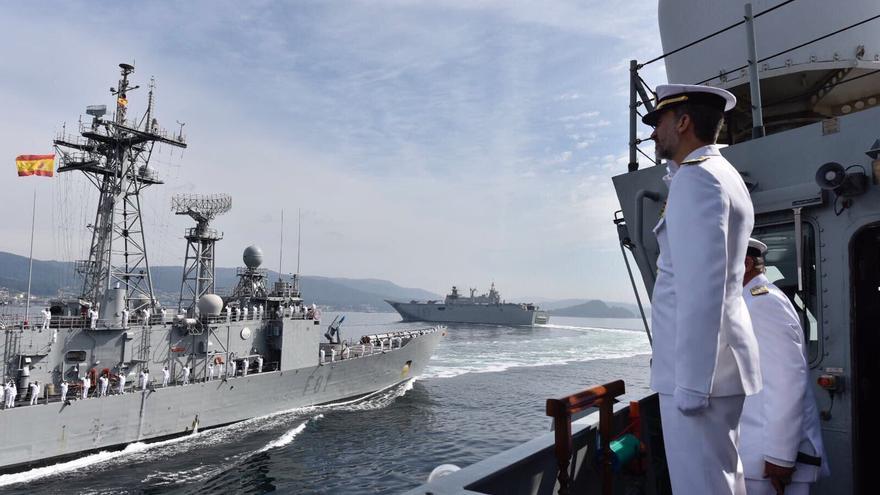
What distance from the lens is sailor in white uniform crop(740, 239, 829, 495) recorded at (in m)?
2.32

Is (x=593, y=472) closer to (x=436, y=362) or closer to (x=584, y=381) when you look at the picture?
(x=584, y=381)

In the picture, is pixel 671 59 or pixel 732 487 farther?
pixel 671 59

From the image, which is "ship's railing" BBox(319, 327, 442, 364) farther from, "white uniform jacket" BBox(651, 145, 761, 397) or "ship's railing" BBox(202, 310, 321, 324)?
"white uniform jacket" BBox(651, 145, 761, 397)

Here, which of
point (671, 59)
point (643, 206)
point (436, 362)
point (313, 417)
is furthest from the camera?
point (436, 362)

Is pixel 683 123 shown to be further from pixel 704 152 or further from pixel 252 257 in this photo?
pixel 252 257

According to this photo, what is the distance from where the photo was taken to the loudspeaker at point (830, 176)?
10.7ft

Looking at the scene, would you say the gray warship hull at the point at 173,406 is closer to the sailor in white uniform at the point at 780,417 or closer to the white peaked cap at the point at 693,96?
the sailor in white uniform at the point at 780,417

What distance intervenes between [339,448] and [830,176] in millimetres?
16060

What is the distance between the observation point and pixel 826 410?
10.9 feet

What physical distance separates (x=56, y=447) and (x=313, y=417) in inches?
332

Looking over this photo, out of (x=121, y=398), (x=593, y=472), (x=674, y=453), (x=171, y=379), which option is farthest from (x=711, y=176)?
(x=171, y=379)

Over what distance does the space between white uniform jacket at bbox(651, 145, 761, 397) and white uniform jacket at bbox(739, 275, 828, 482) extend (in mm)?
845

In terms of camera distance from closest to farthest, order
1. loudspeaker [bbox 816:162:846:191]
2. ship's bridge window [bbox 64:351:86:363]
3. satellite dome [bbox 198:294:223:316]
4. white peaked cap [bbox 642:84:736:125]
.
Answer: white peaked cap [bbox 642:84:736:125] → loudspeaker [bbox 816:162:846:191] → ship's bridge window [bbox 64:351:86:363] → satellite dome [bbox 198:294:223:316]

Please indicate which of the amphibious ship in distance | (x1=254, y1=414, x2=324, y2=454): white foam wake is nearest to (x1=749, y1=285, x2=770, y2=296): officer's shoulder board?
(x1=254, y1=414, x2=324, y2=454): white foam wake
